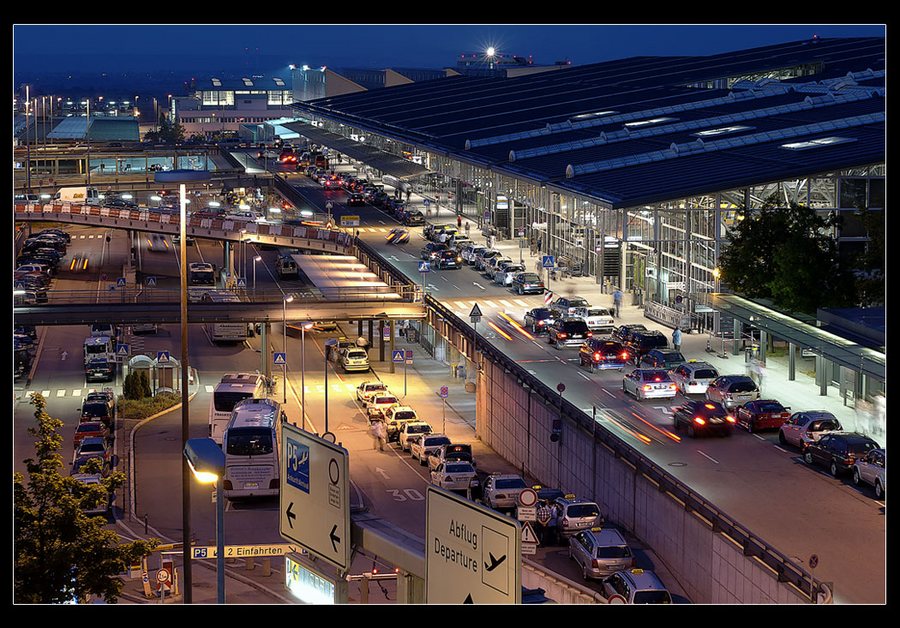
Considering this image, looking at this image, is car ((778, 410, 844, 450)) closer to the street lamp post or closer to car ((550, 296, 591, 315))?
car ((550, 296, 591, 315))

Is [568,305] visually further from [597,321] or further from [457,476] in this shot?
[457,476]

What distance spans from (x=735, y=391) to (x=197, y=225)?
49.4 metres

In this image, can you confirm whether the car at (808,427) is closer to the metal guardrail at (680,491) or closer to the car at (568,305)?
the metal guardrail at (680,491)

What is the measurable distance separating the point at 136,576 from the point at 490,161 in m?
58.3

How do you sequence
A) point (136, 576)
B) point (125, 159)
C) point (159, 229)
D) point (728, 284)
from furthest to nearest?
point (125, 159) < point (159, 229) < point (728, 284) < point (136, 576)

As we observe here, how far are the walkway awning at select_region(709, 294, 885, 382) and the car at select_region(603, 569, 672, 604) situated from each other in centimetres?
1331

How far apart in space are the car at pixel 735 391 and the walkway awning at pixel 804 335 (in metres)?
2.36

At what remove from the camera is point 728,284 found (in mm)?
60281

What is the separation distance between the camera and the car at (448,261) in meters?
81.9

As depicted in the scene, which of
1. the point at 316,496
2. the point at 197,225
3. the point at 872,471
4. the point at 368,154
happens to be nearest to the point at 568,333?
the point at 872,471

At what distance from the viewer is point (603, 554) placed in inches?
1350
